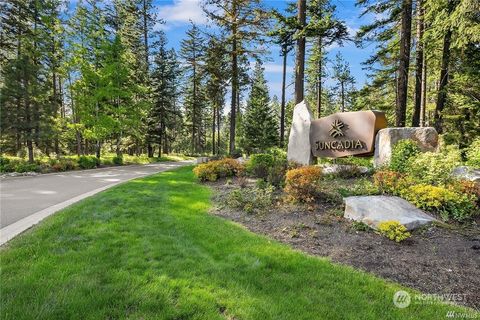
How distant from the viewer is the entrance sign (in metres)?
8.92

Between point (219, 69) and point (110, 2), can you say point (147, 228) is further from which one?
point (110, 2)

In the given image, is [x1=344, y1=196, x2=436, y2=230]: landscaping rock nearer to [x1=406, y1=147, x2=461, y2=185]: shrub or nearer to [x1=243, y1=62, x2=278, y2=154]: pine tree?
[x1=406, y1=147, x2=461, y2=185]: shrub

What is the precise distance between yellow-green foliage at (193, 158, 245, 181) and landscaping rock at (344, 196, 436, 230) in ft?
15.9

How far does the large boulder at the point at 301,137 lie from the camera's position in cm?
1044

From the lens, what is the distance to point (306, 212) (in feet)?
18.8

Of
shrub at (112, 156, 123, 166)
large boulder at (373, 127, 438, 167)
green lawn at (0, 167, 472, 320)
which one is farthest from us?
shrub at (112, 156, 123, 166)

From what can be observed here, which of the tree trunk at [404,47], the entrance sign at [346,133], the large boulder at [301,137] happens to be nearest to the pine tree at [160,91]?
the large boulder at [301,137]

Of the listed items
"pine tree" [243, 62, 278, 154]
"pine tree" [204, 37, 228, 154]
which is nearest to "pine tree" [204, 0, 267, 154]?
"pine tree" [204, 37, 228, 154]

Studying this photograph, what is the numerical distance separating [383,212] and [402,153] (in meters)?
3.43

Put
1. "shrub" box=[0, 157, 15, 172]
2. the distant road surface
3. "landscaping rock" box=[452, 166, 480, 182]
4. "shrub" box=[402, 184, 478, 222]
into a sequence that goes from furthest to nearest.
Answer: "shrub" box=[0, 157, 15, 172] < "landscaping rock" box=[452, 166, 480, 182] < "shrub" box=[402, 184, 478, 222] < the distant road surface

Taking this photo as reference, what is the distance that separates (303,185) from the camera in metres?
6.17

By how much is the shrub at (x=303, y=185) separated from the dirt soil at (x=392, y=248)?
47 centimetres

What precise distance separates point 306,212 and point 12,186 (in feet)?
29.4

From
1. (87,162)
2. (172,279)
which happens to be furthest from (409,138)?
(87,162)
